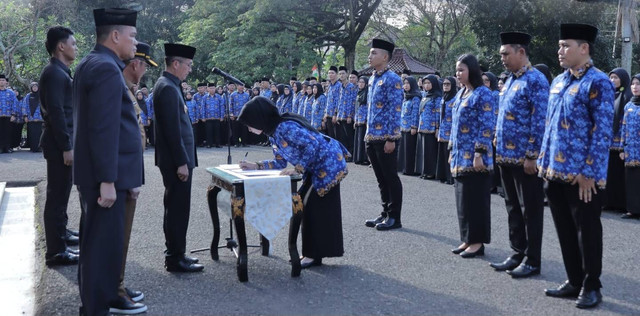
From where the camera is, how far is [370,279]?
17.1ft

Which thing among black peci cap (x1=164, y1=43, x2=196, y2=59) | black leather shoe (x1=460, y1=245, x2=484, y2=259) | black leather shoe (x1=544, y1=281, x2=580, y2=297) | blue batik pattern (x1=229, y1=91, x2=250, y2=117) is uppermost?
black peci cap (x1=164, y1=43, x2=196, y2=59)

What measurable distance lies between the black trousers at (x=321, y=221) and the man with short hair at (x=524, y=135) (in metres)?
1.56

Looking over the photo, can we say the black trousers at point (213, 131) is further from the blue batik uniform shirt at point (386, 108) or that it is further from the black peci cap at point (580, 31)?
the black peci cap at point (580, 31)

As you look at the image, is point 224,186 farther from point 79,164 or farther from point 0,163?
point 0,163

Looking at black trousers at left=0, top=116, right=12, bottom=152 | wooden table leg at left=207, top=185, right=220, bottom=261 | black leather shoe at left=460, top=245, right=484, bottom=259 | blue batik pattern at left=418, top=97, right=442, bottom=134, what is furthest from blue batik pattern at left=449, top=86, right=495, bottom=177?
black trousers at left=0, top=116, right=12, bottom=152

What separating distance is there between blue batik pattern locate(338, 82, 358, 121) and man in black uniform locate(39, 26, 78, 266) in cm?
918

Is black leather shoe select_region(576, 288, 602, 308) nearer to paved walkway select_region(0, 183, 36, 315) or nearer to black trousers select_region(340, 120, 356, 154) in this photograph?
paved walkway select_region(0, 183, 36, 315)

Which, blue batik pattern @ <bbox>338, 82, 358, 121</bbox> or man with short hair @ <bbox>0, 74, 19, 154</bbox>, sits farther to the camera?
man with short hair @ <bbox>0, 74, 19, 154</bbox>

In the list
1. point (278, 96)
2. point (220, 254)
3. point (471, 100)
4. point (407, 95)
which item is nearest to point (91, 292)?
point (220, 254)

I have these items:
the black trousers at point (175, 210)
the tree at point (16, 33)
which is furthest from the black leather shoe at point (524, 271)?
the tree at point (16, 33)

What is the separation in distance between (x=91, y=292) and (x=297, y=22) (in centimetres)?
2570

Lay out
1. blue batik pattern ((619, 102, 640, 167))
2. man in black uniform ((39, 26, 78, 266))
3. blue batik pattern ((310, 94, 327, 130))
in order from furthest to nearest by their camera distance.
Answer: blue batik pattern ((310, 94, 327, 130)), blue batik pattern ((619, 102, 640, 167)), man in black uniform ((39, 26, 78, 266))

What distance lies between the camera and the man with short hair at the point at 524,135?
17.0 ft

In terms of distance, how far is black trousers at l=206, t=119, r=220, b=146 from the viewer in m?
20.7
